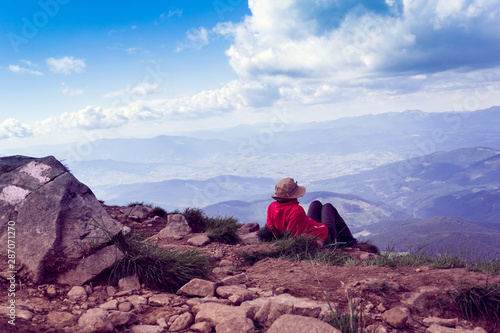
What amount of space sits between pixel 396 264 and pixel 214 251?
4.05 m

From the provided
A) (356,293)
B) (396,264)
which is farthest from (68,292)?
(396,264)

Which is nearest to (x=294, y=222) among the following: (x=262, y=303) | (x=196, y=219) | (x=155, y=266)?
(x=196, y=219)

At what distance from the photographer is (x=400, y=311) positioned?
161 inches

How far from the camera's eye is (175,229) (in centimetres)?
966

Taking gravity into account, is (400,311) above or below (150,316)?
below

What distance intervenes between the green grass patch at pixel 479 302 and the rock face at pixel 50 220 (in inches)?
199

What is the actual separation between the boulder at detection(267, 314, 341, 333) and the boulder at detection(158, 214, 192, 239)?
6743mm

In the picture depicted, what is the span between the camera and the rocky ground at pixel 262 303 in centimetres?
337

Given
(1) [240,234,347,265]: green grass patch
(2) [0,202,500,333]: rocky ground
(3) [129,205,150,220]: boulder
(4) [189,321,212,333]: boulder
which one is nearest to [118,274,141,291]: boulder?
(2) [0,202,500,333]: rocky ground

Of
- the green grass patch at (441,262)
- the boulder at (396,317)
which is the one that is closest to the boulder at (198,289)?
the boulder at (396,317)

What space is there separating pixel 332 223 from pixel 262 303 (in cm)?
589

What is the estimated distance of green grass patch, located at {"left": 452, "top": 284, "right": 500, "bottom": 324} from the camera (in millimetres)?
4359

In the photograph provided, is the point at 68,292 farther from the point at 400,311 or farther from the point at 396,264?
the point at 396,264

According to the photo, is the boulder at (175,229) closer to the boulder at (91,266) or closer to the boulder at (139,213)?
the boulder at (139,213)
